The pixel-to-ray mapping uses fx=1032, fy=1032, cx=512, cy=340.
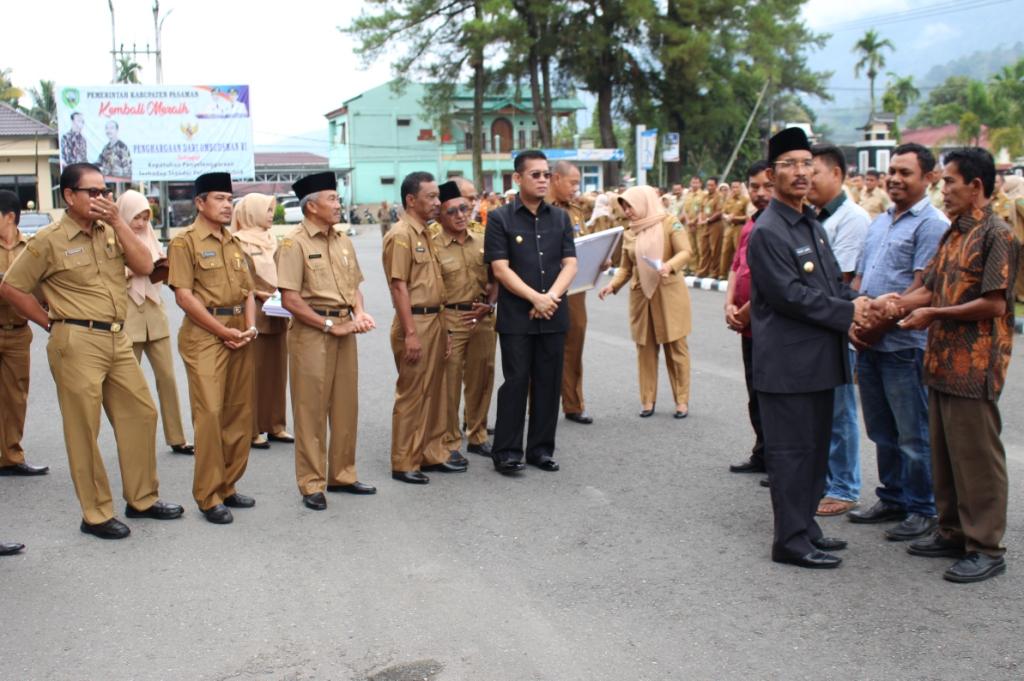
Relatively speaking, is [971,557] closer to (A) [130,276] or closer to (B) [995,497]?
(B) [995,497]

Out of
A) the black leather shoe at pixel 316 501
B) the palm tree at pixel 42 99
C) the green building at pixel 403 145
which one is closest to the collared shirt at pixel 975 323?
the black leather shoe at pixel 316 501

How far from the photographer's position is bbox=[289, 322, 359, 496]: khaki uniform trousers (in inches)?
250

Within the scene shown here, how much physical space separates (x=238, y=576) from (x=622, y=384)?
5.55 m

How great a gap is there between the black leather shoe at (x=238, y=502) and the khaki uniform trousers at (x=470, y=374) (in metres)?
1.54

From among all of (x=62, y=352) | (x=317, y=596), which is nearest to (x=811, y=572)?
(x=317, y=596)

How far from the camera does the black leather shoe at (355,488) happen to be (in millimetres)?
6621

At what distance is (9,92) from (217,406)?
70400 mm

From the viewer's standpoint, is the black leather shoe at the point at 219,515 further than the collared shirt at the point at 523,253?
No

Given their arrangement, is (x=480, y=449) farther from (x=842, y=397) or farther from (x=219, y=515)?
(x=842, y=397)

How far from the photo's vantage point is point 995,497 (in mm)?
4816

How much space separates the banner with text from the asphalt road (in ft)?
75.2

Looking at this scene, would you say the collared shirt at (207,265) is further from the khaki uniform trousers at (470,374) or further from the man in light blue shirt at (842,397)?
the man in light blue shirt at (842,397)

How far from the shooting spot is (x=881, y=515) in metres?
5.75

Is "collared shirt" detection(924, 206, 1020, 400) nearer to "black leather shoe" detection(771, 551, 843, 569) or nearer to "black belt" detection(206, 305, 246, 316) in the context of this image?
"black leather shoe" detection(771, 551, 843, 569)
